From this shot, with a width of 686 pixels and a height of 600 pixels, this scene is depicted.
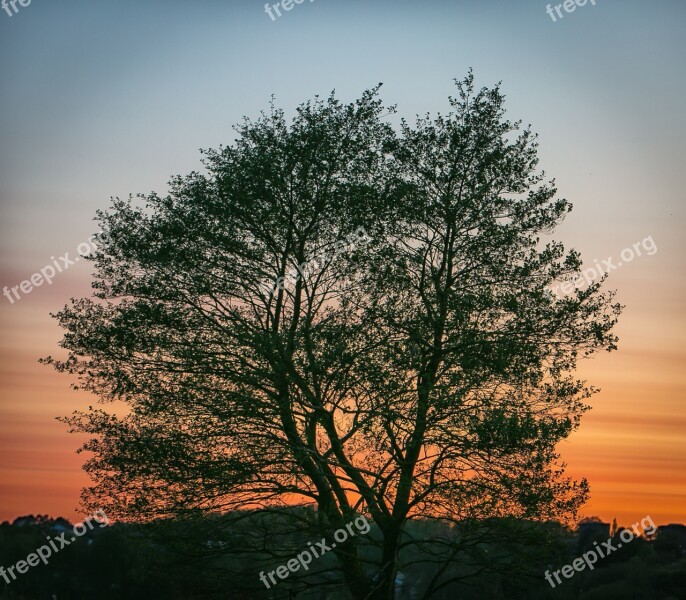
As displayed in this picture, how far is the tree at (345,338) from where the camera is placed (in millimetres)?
21406

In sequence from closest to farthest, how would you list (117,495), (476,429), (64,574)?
(476,429) → (117,495) → (64,574)

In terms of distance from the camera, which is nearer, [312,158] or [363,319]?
[363,319]

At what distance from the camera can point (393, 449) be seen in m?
21.4

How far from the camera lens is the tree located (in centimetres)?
2141

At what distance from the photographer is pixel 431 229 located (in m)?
23.0

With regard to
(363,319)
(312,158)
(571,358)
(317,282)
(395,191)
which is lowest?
(571,358)

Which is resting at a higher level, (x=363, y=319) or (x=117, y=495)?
(x=363, y=319)

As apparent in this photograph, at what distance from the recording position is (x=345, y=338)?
855 inches

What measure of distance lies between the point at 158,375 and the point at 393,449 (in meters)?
6.29

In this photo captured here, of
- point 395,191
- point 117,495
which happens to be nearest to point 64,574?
point 117,495

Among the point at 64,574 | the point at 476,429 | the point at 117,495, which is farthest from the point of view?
the point at 64,574

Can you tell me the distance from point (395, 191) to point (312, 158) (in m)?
2.43

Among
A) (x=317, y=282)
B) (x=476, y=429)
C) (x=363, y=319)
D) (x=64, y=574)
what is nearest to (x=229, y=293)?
(x=317, y=282)

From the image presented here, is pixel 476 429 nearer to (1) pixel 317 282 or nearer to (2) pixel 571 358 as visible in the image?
(2) pixel 571 358
